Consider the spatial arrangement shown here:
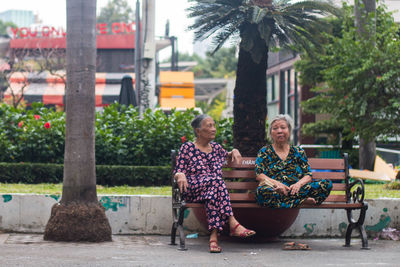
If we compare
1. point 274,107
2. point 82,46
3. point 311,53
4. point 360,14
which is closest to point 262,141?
point 311,53

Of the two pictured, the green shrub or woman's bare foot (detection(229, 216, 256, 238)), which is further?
the green shrub

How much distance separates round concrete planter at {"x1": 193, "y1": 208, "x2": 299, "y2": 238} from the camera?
7.50 m

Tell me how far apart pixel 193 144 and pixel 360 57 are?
833 cm

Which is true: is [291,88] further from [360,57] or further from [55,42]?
[55,42]

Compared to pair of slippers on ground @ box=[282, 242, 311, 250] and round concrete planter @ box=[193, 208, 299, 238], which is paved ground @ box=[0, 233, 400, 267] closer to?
pair of slippers on ground @ box=[282, 242, 311, 250]

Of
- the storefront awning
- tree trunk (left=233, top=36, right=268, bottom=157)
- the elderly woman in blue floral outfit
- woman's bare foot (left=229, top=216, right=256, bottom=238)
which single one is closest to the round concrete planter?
the elderly woman in blue floral outfit

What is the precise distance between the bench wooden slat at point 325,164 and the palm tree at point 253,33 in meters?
1.07

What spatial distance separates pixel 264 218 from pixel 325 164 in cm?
105

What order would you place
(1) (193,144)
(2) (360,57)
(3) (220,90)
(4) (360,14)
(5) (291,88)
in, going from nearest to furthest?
(1) (193,144)
(2) (360,57)
(4) (360,14)
(5) (291,88)
(3) (220,90)

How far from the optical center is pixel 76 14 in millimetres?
7312

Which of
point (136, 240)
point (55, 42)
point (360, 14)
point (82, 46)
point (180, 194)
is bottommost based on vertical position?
point (136, 240)

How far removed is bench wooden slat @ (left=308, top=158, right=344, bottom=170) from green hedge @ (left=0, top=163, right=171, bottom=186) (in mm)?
4082

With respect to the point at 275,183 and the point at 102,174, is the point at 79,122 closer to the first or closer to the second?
the point at 275,183

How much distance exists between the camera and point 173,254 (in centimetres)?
666
